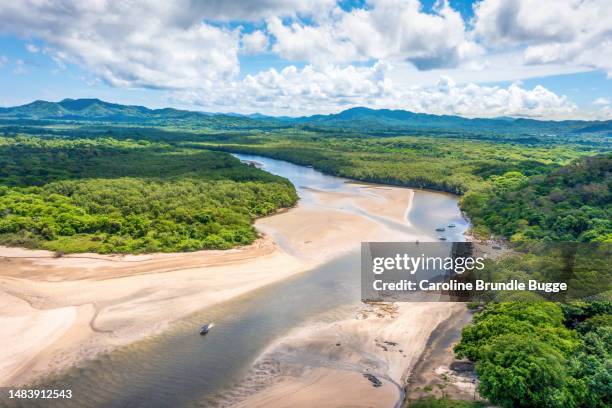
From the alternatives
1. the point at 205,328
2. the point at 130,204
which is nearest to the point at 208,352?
the point at 205,328

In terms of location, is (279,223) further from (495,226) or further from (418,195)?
(418,195)

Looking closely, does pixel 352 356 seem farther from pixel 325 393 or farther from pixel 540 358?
pixel 540 358

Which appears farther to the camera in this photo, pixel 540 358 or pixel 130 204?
pixel 130 204

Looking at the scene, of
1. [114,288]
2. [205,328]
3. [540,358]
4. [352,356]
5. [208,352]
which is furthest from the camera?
[114,288]

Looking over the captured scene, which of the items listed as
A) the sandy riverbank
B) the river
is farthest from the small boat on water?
the sandy riverbank

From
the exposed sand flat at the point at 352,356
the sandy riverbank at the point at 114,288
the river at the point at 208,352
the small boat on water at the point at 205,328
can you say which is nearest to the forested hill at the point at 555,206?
the sandy riverbank at the point at 114,288

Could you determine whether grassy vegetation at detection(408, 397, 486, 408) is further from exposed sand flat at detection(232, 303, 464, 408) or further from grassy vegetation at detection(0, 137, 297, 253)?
grassy vegetation at detection(0, 137, 297, 253)

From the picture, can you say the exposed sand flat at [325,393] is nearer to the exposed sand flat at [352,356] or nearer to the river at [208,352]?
the exposed sand flat at [352,356]
